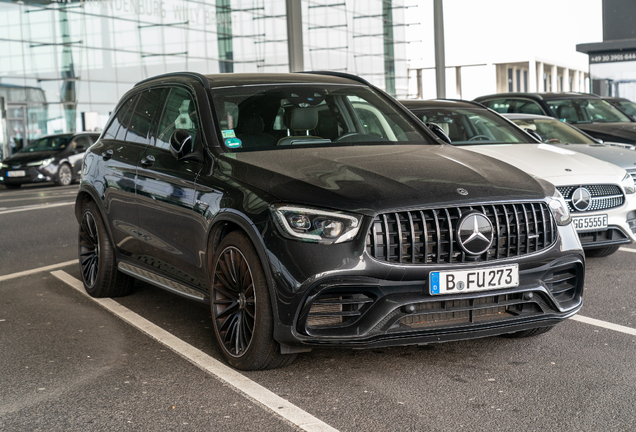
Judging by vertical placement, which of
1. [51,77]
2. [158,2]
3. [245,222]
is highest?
[158,2]

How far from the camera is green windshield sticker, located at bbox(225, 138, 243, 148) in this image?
16.3 ft

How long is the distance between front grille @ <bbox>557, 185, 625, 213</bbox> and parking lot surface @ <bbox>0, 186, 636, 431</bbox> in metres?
1.24

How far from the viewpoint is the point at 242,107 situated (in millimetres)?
5312

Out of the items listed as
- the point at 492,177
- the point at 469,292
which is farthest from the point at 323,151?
the point at 469,292

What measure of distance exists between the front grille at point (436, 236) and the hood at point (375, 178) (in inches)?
2.2

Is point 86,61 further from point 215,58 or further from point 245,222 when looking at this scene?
point 245,222

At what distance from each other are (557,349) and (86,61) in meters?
33.2

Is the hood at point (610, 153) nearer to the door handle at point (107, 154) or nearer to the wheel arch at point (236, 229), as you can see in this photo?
the door handle at point (107, 154)

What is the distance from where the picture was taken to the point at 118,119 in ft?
21.9

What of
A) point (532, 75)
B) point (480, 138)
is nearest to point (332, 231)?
Result: point (480, 138)

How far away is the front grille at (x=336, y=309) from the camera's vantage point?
396cm

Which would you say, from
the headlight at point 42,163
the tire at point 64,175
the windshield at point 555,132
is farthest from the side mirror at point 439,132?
the tire at point 64,175

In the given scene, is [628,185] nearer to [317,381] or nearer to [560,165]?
[560,165]

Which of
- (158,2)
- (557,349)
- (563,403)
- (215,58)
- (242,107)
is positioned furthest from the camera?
(215,58)
